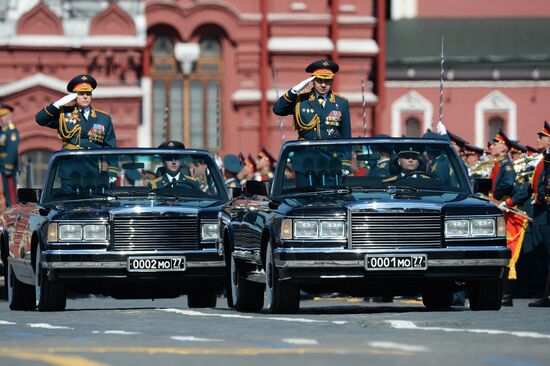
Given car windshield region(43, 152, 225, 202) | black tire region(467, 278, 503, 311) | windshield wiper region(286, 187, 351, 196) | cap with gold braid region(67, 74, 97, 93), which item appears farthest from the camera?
cap with gold braid region(67, 74, 97, 93)

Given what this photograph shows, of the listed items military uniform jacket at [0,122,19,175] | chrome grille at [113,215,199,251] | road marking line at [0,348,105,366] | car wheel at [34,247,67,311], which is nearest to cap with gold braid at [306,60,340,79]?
chrome grille at [113,215,199,251]

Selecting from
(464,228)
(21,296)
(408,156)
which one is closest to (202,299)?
(21,296)

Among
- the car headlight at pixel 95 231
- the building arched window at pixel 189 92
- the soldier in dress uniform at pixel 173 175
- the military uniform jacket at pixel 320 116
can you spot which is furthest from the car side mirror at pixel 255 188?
the building arched window at pixel 189 92

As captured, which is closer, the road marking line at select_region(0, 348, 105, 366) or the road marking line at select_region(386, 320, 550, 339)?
the road marking line at select_region(0, 348, 105, 366)

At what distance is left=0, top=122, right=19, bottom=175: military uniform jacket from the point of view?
3588cm

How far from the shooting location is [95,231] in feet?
59.7

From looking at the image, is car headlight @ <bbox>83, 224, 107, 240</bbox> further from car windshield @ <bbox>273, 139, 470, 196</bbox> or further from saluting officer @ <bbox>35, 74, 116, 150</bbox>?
saluting officer @ <bbox>35, 74, 116, 150</bbox>

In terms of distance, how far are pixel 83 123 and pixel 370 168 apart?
4820 millimetres

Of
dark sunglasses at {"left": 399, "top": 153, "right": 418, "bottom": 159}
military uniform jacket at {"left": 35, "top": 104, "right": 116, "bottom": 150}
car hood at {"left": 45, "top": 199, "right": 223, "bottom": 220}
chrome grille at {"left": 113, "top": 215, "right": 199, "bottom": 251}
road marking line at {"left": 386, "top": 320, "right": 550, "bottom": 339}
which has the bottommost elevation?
road marking line at {"left": 386, "top": 320, "right": 550, "bottom": 339}

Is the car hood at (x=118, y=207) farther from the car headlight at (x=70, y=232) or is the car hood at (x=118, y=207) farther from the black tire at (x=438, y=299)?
the black tire at (x=438, y=299)

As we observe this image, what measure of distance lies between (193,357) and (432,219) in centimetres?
476

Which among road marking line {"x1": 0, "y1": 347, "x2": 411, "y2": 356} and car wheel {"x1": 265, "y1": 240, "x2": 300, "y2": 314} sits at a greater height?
car wheel {"x1": 265, "y1": 240, "x2": 300, "y2": 314}

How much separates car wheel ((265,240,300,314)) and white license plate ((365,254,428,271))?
29.7 inches

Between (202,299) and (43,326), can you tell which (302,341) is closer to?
(43,326)
